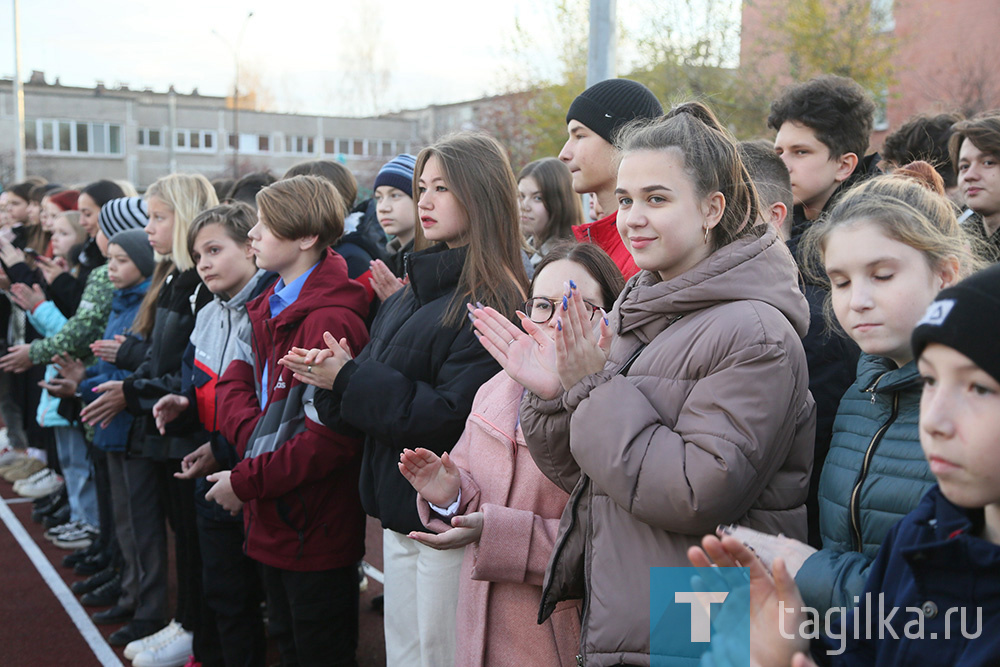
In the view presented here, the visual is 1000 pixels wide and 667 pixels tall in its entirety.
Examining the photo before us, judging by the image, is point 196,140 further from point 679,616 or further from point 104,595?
point 679,616

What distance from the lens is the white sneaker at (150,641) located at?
4.51 metres

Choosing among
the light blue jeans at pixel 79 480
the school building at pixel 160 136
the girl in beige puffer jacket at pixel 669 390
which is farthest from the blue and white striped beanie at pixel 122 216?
the school building at pixel 160 136

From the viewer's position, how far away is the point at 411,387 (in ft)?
10.2

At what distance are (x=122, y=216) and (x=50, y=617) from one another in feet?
8.87

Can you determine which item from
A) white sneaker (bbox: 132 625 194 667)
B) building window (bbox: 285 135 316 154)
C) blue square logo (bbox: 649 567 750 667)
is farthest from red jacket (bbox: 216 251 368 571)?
building window (bbox: 285 135 316 154)

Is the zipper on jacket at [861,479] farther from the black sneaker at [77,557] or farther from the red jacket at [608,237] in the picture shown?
the black sneaker at [77,557]

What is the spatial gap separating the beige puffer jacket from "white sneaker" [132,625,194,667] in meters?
3.16

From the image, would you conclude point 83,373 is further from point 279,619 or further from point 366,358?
point 366,358

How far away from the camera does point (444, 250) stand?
334 centimetres

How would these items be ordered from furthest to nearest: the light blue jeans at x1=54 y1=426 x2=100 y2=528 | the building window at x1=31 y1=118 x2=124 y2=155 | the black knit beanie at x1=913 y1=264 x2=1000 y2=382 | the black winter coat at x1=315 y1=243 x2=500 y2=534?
the building window at x1=31 y1=118 x2=124 y2=155 → the light blue jeans at x1=54 y1=426 x2=100 y2=528 → the black winter coat at x1=315 y1=243 x2=500 y2=534 → the black knit beanie at x1=913 y1=264 x2=1000 y2=382

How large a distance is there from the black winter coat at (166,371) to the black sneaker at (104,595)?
128 cm

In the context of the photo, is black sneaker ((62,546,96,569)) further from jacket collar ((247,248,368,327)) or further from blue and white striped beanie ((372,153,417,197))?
blue and white striped beanie ((372,153,417,197))

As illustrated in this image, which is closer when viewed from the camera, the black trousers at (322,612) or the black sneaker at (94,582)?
the black trousers at (322,612)

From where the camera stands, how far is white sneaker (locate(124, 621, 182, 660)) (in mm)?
4512
